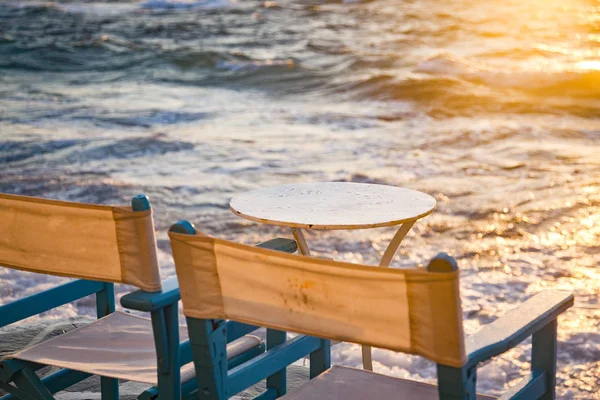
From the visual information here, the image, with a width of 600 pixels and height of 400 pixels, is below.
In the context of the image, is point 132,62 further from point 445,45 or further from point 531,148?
point 531,148

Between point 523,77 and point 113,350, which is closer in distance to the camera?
point 113,350

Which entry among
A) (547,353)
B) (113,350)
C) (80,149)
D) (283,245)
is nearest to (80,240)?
(113,350)

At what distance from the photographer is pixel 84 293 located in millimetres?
2504

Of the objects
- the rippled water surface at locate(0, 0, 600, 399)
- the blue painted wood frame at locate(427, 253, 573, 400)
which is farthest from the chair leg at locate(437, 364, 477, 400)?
the rippled water surface at locate(0, 0, 600, 399)

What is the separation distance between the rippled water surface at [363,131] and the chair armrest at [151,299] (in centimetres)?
208

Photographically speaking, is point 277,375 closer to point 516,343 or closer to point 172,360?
point 172,360

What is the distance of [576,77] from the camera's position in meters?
14.5

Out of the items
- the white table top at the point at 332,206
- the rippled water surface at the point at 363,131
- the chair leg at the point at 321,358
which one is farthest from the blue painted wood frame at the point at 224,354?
the rippled water surface at the point at 363,131

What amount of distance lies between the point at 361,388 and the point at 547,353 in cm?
45

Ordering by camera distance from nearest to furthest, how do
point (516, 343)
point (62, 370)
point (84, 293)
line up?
point (516, 343) → point (62, 370) → point (84, 293)

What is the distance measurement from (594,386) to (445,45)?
52.4 ft

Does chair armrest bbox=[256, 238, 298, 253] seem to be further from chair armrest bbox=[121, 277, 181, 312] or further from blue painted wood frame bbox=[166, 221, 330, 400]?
chair armrest bbox=[121, 277, 181, 312]

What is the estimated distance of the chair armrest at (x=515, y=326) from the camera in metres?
1.64

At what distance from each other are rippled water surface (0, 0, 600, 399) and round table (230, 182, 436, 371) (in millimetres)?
1141
